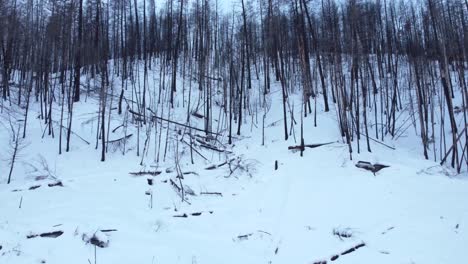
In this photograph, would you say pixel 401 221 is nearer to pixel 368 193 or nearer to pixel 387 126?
pixel 368 193

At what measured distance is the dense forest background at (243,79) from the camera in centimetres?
1427

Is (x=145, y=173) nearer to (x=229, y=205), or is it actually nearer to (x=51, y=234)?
(x=229, y=205)

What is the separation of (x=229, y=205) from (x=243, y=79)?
1034cm

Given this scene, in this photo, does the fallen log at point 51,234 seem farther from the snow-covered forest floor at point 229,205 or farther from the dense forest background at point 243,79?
the dense forest background at point 243,79

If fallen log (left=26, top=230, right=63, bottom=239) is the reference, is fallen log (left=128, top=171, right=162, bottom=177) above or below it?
above

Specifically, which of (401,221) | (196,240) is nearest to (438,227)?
(401,221)

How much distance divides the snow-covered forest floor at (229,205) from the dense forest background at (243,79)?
863 millimetres

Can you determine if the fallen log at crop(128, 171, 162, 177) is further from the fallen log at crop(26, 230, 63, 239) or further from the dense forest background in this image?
the fallen log at crop(26, 230, 63, 239)

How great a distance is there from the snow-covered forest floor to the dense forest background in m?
0.86

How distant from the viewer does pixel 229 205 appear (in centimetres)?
967

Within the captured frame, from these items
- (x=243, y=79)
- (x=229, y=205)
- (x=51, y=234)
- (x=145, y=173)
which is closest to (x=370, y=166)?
(x=229, y=205)

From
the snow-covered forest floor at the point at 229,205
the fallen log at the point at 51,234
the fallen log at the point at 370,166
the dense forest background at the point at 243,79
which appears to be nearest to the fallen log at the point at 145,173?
the snow-covered forest floor at the point at 229,205

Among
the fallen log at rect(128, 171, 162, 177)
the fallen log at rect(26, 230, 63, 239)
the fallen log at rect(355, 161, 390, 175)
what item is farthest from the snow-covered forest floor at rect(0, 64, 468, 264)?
the fallen log at rect(355, 161, 390, 175)

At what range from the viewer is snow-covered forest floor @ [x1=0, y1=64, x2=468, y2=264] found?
6.57 m
